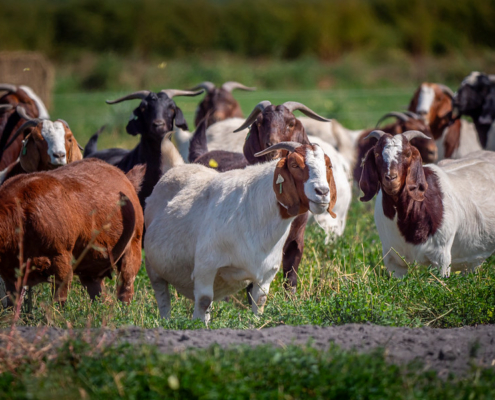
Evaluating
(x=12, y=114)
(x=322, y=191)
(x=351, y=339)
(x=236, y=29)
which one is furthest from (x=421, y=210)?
(x=236, y=29)

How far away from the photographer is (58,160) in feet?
26.2

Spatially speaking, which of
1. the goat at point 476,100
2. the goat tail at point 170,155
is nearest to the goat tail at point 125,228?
the goat tail at point 170,155

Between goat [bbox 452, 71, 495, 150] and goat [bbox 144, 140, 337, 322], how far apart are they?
652 cm

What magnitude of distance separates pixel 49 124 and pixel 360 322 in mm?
4207

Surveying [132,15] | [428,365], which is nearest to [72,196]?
[428,365]

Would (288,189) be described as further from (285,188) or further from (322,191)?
(322,191)

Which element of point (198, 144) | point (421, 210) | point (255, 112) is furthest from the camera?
point (198, 144)

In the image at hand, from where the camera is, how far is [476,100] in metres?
12.5

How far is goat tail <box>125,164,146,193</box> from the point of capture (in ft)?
29.2

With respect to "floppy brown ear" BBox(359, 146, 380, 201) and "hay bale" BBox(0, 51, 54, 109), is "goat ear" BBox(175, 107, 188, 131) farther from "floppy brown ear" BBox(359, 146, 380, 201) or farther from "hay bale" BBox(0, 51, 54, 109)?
"hay bale" BBox(0, 51, 54, 109)

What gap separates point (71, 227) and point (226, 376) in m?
2.61

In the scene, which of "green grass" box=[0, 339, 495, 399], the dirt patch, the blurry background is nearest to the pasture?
"green grass" box=[0, 339, 495, 399]

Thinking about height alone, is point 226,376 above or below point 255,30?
below

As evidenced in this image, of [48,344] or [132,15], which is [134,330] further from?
[132,15]
